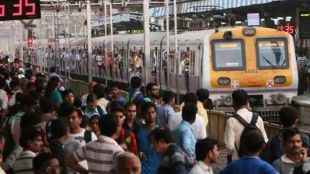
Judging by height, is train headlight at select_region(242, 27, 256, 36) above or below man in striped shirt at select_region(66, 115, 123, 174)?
above

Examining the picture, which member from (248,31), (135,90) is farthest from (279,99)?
(135,90)

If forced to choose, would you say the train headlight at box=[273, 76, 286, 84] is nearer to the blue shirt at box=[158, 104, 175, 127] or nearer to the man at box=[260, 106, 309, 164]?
the blue shirt at box=[158, 104, 175, 127]

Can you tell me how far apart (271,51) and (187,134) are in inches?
509

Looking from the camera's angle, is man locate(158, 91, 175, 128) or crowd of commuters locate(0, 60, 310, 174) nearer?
crowd of commuters locate(0, 60, 310, 174)

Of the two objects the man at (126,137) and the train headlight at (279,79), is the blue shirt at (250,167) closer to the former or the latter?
the man at (126,137)

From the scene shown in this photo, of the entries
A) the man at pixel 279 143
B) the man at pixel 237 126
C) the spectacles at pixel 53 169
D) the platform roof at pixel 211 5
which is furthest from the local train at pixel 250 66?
the spectacles at pixel 53 169

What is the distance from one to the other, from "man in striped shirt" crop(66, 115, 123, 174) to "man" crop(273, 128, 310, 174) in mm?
1336

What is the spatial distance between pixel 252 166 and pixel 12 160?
7.74ft

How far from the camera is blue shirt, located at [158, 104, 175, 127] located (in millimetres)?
10172

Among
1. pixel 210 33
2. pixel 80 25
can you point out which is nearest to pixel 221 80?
pixel 210 33

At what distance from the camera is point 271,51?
2097 centimetres

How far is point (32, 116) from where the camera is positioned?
8.46 m

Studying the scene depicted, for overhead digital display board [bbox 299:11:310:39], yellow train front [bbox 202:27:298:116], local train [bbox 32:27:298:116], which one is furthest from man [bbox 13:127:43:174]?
overhead digital display board [bbox 299:11:310:39]

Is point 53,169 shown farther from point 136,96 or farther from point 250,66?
point 250,66
